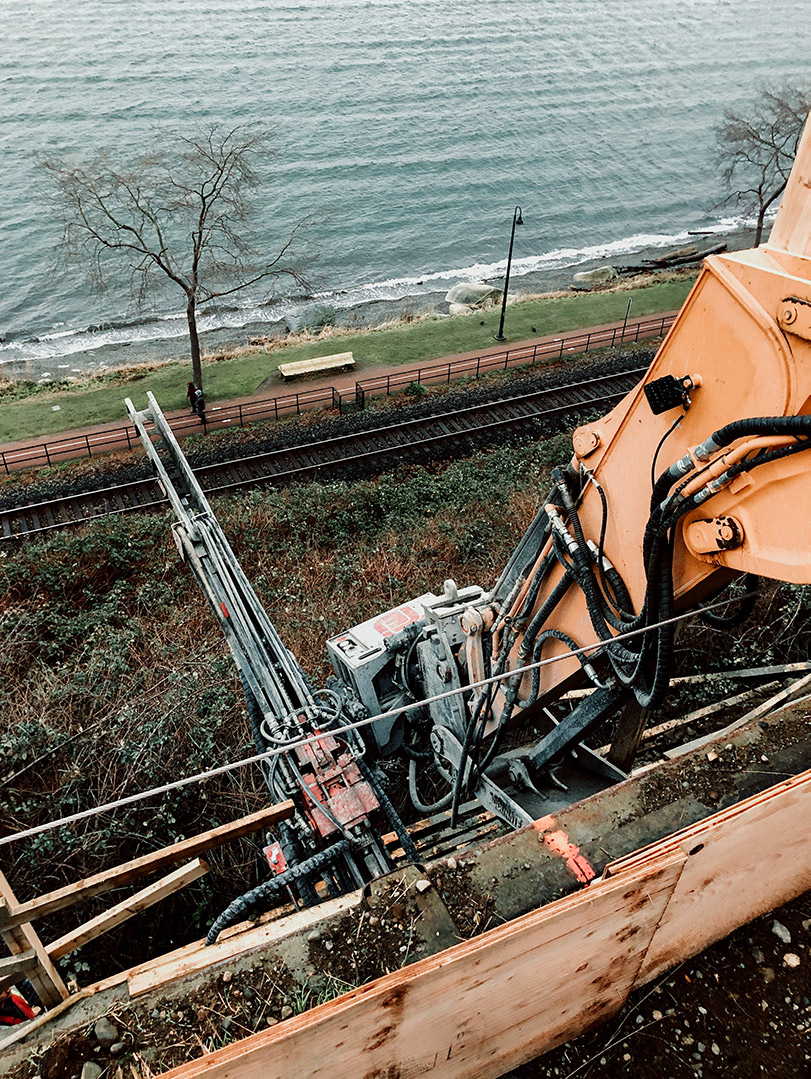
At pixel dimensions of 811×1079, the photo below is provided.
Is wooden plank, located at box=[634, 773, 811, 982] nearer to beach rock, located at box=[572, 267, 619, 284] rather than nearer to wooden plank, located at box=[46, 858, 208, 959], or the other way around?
wooden plank, located at box=[46, 858, 208, 959]

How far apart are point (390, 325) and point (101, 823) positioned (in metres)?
25.3

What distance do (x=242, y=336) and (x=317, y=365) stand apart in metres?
10.4

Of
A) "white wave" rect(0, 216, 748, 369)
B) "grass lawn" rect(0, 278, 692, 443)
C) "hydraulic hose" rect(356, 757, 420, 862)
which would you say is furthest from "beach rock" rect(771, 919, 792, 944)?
"white wave" rect(0, 216, 748, 369)

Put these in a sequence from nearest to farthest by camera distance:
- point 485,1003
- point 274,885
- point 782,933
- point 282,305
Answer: point 485,1003 < point 782,933 < point 274,885 < point 282,305

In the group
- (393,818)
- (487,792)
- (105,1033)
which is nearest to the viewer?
(105,1033)

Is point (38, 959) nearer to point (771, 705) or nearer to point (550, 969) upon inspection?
point (550, 969)

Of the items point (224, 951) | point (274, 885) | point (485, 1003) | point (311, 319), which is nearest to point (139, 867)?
point (224, 951)

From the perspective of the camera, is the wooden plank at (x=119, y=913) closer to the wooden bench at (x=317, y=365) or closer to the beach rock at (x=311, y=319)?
the wooden bench at (x=317, y=365)

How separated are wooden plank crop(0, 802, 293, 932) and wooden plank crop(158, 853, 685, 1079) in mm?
1739

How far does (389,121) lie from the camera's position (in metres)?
57.3

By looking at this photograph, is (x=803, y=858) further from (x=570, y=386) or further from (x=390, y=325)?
(x=390, y=325)

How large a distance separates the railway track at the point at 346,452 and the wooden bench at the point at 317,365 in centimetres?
583

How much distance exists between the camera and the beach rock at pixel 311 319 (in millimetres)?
32594

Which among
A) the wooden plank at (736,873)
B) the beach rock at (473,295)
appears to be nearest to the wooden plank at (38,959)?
the wooden plank at (736,873)
